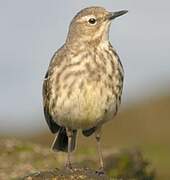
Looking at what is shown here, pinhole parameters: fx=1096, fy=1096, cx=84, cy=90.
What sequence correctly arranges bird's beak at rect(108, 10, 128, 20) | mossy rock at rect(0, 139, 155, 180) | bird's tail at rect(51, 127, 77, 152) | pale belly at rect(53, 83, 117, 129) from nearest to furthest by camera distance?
pale belly at rect(53, 83, 117, 129), bird's beak at rect(108, 10, 128, 20), bird's tail at rect(51, 127, 77, 152), mossy rock at rect(0, 139, 155, 180)

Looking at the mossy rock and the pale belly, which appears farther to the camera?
the mossy rock

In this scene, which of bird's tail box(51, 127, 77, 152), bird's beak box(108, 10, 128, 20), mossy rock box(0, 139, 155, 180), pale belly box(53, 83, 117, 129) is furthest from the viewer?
mossy rock box(0, 139, 155, 180)

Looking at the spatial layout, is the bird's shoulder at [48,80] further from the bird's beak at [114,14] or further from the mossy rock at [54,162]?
the mossy rock at [54,162]

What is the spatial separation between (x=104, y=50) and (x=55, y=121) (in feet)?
4.22

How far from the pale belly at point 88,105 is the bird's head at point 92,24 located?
97cm

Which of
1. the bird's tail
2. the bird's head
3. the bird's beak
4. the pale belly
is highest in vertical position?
the bird's beak

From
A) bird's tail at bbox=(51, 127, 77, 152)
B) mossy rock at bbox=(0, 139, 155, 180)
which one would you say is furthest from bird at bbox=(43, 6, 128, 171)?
mossy rock at bbox=(0, 139, 155, 180)

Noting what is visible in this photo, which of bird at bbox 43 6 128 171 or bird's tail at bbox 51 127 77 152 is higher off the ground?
bird at bbox 43 6 128 171

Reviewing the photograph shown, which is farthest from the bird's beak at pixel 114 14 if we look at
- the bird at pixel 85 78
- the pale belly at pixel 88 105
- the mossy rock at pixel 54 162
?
the mossy rock at pixel 54 162

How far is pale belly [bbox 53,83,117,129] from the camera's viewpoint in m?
15.1

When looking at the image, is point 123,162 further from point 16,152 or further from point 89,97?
point 89,97

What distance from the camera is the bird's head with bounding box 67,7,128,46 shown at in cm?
1576

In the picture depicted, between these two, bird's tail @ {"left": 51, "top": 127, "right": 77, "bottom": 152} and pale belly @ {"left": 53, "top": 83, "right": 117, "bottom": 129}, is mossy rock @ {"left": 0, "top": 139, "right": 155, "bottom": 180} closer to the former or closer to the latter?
bird's tail @ {"left": 51, "top": 127, "right": 77, "bottom": 152}

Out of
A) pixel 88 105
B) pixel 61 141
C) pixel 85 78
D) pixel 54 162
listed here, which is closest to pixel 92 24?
Answer: pixel 85 78
